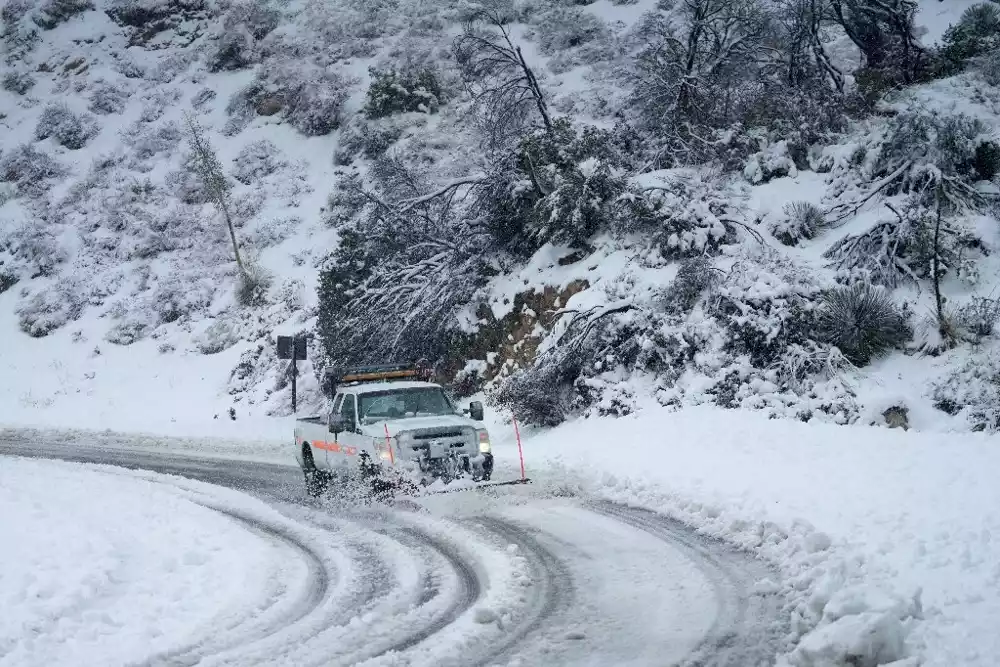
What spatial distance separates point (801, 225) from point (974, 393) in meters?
6.00

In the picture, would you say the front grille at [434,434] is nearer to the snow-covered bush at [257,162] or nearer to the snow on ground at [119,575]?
the snow on ground at [119,575]

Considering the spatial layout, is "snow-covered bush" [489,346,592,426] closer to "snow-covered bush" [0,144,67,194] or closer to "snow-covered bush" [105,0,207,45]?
"snow-covered bush" [0,144,67,194]

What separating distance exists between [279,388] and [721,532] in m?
20.8

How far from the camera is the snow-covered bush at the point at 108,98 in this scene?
149 ft

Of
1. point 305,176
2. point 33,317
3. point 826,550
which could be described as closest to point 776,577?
point 826,550

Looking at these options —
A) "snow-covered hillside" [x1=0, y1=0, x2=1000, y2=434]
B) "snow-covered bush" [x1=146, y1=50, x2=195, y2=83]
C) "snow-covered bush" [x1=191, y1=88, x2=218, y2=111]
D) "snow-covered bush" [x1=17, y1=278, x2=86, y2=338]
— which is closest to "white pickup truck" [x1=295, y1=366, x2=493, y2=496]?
"snow-covered hillside" [x1=0, y1=0, x2=1000, y2=434]

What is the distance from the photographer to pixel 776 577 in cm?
602

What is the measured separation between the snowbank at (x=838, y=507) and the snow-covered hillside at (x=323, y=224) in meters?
2.10

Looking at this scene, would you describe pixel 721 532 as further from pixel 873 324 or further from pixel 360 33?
pixel 360 33

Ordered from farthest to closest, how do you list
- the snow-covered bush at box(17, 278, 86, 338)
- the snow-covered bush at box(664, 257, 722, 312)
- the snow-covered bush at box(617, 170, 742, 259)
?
the snow-covered bush at box(17, 278, 86, 338) < the snow-covered bush at box(617, 170, 742, 259) < the snow-covered bush at box(664, 257, 722, 312)

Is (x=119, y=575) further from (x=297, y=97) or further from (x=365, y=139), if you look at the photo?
(x=297, y=97)

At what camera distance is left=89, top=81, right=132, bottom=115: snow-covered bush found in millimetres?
45375

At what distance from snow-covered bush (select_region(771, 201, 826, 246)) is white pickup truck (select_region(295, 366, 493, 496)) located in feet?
29.2

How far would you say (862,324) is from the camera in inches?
528
